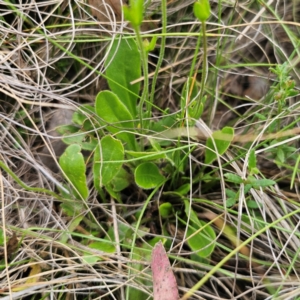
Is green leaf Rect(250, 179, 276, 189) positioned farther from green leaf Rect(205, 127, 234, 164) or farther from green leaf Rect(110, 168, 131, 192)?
green leaf Rect(110, 168, 131, 192)

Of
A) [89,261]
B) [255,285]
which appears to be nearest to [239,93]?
[255,285]

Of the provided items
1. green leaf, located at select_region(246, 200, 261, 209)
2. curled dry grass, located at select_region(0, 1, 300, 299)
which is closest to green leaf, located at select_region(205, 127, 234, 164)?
curled dry grass, located at select_region(0, 1, 300, 299)

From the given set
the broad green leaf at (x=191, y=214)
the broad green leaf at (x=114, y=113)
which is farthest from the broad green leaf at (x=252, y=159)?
the broad green leaf at (x=114, y=113)

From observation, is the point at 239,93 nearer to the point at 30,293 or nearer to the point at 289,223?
the point at 289,223

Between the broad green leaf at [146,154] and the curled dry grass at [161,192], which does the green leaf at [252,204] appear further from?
the broad green leaf at [146,154]

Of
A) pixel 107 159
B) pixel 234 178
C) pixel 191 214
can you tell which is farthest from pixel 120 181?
pixel 234 178

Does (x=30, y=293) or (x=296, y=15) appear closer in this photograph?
(x=30, y=293)

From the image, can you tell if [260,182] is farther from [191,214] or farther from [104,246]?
Result: [104,246]
